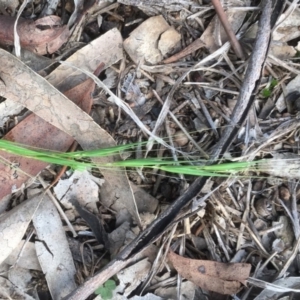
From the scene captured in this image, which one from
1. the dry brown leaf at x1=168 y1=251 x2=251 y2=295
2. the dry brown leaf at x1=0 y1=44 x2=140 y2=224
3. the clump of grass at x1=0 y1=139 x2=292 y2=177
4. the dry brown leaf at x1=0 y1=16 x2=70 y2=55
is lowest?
the dry brown leaf at x1=168 y1=251 x2=251 y2=295

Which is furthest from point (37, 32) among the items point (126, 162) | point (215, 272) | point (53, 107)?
point (215, 272)

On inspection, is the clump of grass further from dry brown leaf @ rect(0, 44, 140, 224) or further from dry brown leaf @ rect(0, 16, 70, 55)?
dry brown leaf @ rect(0, 16, 70, 55)

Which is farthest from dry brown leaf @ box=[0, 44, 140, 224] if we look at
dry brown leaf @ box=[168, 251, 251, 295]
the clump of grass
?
dry brown leaf @ box=[168, 251, 251, 295]

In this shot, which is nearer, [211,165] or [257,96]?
[211,165]

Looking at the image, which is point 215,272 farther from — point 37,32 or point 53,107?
point 37,32

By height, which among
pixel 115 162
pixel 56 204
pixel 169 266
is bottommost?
pixel 169 266

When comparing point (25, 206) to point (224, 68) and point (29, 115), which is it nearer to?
point (29, 115)

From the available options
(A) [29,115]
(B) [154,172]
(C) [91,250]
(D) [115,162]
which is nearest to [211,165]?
(B) [154,172]
